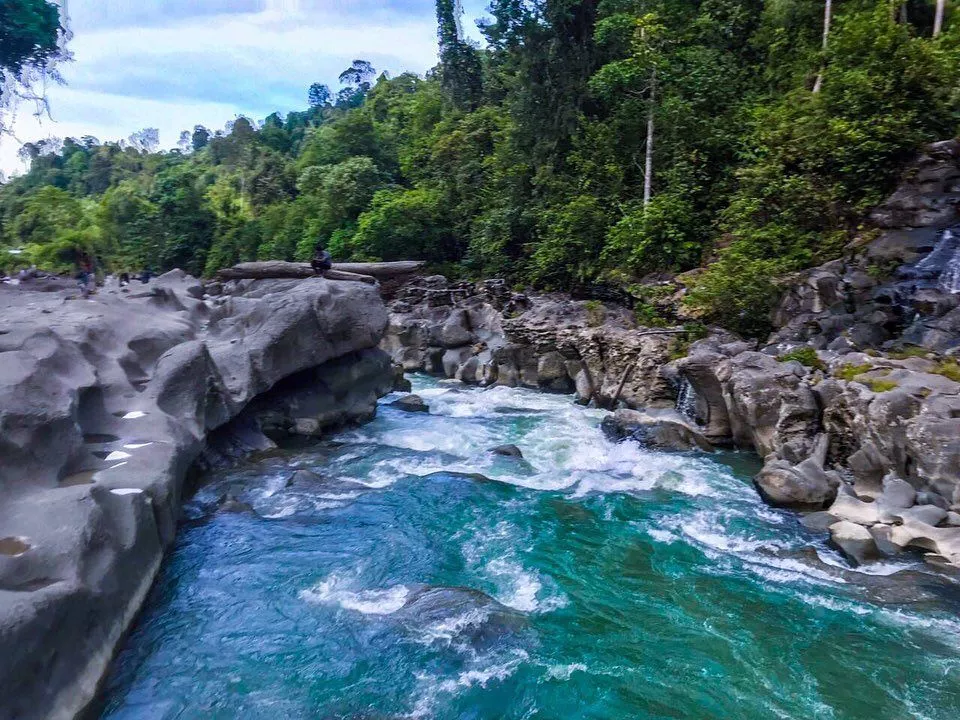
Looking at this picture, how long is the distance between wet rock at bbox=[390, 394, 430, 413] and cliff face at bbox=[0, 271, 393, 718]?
0.72 metres

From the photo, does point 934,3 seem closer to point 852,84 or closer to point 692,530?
point 852,84

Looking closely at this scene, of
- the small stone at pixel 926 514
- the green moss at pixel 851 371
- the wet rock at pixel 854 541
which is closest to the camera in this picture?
the wet rock at pixel 854 541

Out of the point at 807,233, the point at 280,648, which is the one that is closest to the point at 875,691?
the point at 280,648

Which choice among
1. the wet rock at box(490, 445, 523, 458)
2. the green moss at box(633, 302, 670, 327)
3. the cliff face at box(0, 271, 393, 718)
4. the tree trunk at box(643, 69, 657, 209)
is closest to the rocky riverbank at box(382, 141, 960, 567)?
the green moss at box(633, 302, 670, 327)

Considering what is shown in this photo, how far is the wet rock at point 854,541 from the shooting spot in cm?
834

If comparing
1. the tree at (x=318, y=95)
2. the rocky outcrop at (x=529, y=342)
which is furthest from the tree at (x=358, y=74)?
the rocky outcrop at (x=529, y=342)

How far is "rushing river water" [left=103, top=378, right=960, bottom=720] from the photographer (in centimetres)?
625

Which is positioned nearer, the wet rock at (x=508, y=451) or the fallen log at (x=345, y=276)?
the wet rock at (x=508, y=451)

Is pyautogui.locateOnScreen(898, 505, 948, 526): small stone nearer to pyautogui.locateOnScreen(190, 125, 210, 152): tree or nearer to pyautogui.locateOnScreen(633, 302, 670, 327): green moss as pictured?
pyautogui.locateOnScreen(633, 302, 670, 327): green moss

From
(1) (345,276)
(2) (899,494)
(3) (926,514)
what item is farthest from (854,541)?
(1) (345,276)

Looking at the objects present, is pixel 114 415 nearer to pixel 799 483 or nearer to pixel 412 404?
pixel 412 404

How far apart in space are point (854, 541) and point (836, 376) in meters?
3.95

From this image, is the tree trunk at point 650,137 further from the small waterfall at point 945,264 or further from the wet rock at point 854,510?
the wet rock at point 854,510

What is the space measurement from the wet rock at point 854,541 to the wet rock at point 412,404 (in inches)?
427
